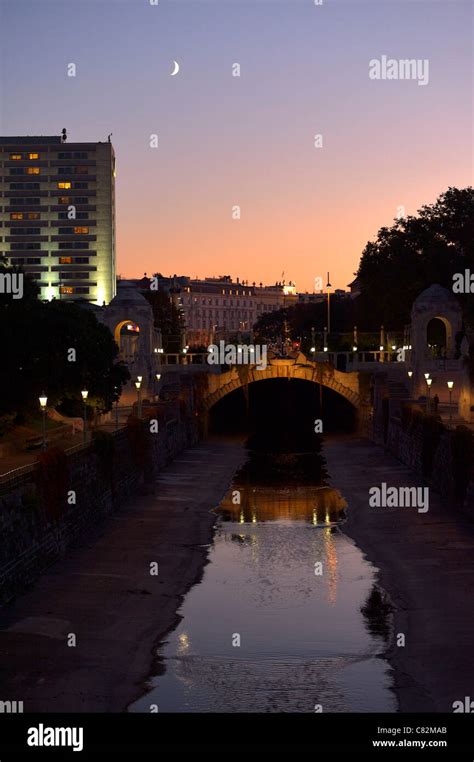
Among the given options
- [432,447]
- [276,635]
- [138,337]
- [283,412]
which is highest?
[138,337]

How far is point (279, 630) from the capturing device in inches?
1617

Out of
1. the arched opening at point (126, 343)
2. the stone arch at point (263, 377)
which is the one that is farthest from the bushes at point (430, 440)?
the stone arch at point (263, 377)

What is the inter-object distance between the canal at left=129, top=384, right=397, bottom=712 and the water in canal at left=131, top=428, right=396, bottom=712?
0.10ft

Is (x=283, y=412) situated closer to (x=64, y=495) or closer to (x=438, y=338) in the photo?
(x=438, y=338)

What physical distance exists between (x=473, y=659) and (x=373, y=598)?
9.36 metres

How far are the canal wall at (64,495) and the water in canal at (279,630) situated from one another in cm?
542

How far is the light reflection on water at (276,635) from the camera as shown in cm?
3406

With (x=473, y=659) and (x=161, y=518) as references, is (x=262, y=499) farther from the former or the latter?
(x=473, y=659)

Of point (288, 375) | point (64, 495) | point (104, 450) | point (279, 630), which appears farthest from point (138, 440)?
point (288, 375)

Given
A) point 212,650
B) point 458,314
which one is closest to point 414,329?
point 458,314

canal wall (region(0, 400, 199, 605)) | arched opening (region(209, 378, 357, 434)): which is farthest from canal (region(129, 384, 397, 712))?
arched opening (region(209, 378, 357, 434))

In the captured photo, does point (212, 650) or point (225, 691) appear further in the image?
point (212, 650)

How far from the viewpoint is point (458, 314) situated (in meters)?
114

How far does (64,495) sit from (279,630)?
1338cm
